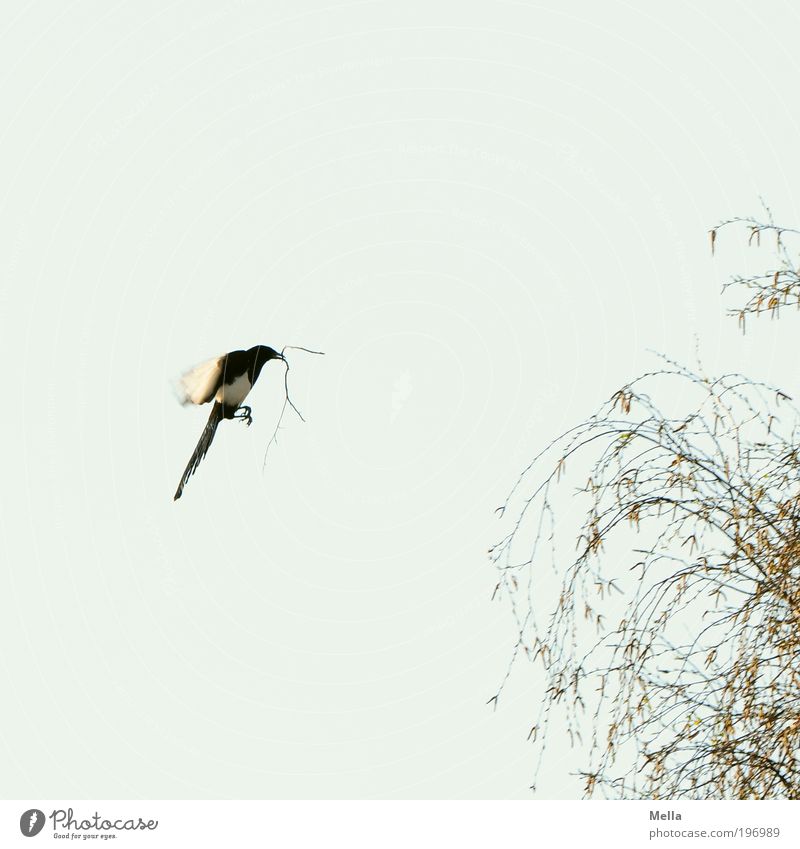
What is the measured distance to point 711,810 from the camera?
2592 mm

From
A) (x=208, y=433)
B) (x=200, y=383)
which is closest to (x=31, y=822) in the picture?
(x=208, y=433)

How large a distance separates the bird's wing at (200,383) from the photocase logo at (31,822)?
119 centimetres

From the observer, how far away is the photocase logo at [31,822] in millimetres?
3131

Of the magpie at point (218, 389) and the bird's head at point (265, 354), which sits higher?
the bird's head at point (265, 354)

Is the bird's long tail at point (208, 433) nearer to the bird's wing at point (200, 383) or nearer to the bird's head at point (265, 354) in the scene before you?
the bird's wing at point (200, 383)

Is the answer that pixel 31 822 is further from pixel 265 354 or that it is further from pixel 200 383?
pixel 265 354

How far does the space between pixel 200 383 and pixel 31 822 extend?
1.28 metres

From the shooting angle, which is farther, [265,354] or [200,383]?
[265,354]

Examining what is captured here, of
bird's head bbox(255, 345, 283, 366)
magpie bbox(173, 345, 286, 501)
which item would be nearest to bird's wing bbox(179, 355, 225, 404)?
magpie bbox(173, 345, 286, 501)

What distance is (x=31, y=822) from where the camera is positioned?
10.3ft

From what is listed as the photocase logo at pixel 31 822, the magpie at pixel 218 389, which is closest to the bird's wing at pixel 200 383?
the magpie at pixel 218 389

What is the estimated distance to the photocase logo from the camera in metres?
3.13

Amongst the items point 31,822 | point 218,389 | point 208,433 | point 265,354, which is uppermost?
point 265,354

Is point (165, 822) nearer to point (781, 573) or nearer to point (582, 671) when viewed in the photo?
point (582, 671)
